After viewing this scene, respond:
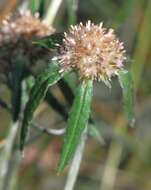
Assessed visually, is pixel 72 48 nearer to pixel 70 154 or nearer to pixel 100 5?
pixel 70 154

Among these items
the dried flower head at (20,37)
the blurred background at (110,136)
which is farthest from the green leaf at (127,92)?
the blurred background at (110,136)

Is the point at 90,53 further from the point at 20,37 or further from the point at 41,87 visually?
the point at 20,37

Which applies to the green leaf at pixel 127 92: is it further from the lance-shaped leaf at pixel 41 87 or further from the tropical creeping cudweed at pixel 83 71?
the lance-shaped leaf at pixel 41 87

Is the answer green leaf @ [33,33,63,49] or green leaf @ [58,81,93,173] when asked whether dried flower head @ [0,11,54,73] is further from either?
green leaf @ [58,81,93,173]

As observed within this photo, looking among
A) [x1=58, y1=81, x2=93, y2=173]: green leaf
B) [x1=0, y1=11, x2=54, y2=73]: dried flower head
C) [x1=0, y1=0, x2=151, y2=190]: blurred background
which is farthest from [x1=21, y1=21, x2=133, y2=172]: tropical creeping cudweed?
[x1=0, y1=0, x2=151, y2=190]: blurred background

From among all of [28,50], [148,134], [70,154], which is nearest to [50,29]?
[28,50]

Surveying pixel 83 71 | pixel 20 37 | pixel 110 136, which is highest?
pixel 20 37

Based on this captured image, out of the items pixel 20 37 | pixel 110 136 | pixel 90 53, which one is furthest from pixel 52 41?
pixel 110 136

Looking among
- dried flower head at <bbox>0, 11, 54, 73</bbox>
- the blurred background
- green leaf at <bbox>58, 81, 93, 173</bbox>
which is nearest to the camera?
green leaf at <bbox>58, 81, 93, 173</bbox>
